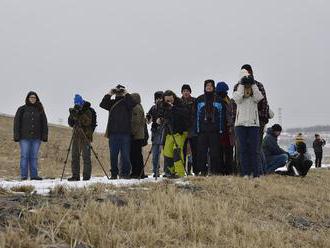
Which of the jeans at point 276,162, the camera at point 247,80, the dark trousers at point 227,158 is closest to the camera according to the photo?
the camera at point 247,80

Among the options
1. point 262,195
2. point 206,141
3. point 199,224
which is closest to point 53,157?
point 206,141

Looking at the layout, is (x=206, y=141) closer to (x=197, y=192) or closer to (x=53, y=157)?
(x=197, y=192)

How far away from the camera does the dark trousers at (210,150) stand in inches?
401

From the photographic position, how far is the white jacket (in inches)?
382

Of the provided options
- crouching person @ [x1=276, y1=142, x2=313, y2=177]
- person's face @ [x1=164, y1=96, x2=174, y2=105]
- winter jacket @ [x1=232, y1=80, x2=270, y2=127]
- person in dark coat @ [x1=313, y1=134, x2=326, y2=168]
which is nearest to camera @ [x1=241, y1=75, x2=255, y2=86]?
winter jacket @ [x1=232, y1=80, x2=270, y2=127]

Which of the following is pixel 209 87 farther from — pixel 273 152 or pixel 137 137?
pixel 273 152

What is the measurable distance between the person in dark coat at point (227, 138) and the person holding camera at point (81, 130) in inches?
112

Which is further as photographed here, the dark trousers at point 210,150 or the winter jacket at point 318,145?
the winter jacket at point 318,145

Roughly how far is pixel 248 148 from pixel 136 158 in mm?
2511

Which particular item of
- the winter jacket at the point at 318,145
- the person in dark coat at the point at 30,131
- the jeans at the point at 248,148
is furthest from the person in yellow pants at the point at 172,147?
the winter jacket at the point at 318,145

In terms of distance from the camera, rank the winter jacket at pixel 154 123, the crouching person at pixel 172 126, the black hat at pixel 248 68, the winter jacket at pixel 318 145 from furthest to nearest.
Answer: the winter jacket at pixel 318 145 → the winter jacket at pixel 154 123 → the crouching person at pixel 172 126 → the black hat at pixel 248 68

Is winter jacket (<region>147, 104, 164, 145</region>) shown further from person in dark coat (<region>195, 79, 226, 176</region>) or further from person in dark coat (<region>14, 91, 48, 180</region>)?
person in dark coat (<region>14, 91, 48, 180</region>)

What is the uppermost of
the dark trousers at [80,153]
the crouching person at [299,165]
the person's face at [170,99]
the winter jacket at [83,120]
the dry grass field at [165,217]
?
the person's face at [170,99]

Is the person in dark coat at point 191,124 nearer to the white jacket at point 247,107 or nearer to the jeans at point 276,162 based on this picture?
the white jacket at point 247,107
